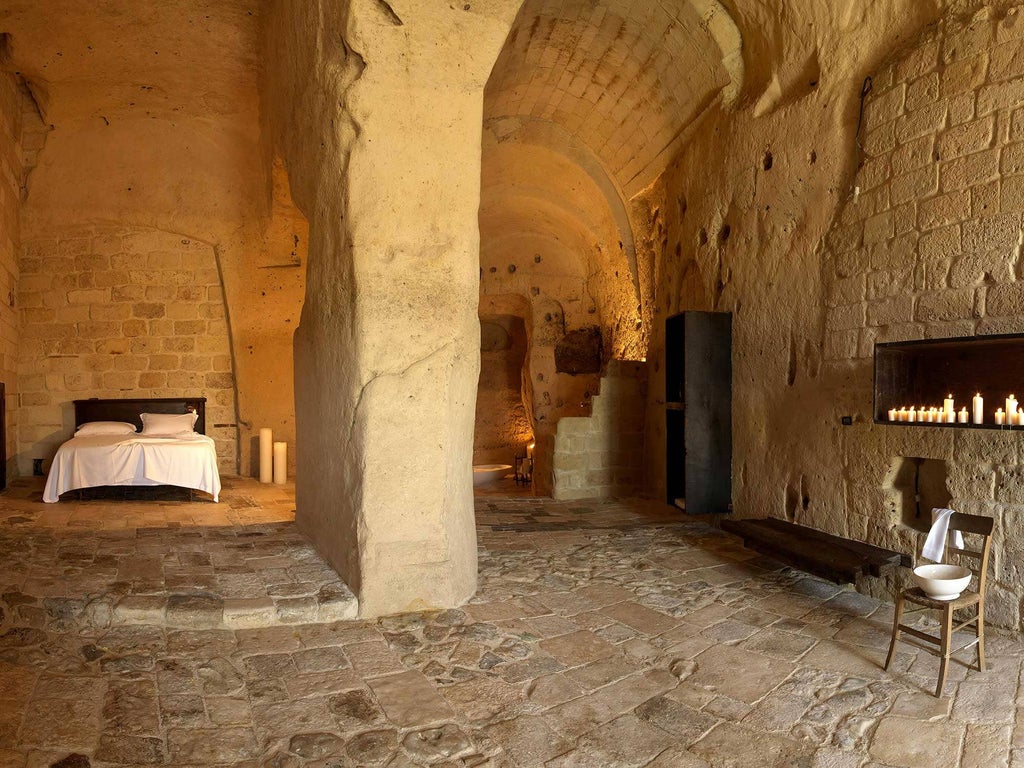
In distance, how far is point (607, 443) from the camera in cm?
784

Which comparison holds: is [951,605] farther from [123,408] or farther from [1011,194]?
[123,408]

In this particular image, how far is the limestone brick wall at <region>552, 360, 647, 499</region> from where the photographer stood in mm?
7648

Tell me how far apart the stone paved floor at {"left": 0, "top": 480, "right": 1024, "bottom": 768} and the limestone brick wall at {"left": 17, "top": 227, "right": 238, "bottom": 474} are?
4273mm

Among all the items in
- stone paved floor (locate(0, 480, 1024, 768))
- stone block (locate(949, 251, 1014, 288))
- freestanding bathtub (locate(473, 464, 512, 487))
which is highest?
stone block (locate(949, 251, 1014, 288))

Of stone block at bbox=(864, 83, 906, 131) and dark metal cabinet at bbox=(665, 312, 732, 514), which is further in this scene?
dark metal cabinet at bbox=(665, 312, 732, 514)

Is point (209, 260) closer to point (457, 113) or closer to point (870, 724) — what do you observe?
point (457, 113)

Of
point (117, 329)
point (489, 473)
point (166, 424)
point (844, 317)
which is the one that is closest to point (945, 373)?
point (844, 317)

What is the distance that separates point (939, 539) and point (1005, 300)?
1408 millimetres

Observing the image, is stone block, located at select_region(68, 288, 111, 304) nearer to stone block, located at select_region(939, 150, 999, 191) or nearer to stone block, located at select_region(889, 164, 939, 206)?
stone block, located at select_region(889, 164, 939, 206)

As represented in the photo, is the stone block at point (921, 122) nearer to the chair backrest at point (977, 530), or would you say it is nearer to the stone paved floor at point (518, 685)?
the chair backrest at point (977, 530)

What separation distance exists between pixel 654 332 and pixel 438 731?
5.87m

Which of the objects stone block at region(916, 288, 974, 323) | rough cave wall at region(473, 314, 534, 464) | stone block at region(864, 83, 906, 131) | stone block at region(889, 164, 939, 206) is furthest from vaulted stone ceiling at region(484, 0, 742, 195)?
rough cave wall at region(473, 314, 534, 464)

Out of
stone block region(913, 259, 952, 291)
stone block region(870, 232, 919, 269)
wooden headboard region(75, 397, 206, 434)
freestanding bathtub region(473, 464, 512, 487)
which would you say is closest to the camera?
stone block region(913, 259, 952, 291)

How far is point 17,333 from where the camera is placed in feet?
26.4
